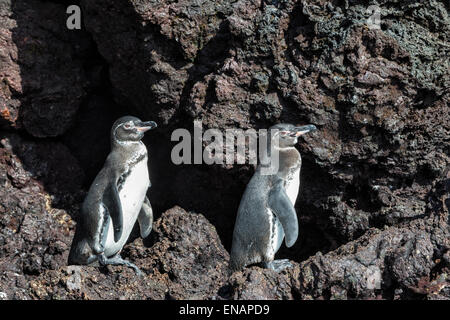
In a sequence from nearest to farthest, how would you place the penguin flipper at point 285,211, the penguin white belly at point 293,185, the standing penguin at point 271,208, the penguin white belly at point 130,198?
1. the penguin flipper at point 285,211
2. the standing penguin at point 271,208
3. the penguin white belly at point 293,185
4. the penguin white belly at point 130,198

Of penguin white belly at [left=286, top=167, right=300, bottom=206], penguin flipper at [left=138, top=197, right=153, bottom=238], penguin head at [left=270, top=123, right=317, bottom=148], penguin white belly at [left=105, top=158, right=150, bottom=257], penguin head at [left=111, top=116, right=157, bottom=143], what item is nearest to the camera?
penguin head at [left=270, top=123, right=317, bottom=148]

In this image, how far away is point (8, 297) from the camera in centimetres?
527

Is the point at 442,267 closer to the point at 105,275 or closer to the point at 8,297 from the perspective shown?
the point at 105,275

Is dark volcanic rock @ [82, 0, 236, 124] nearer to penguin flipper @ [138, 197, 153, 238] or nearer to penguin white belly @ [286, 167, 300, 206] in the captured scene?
penguin flipper @ [138, 197, 153, 238]

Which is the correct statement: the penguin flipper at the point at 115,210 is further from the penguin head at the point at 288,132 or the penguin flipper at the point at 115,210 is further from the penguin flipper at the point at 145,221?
the penguin head at the point at 288,132

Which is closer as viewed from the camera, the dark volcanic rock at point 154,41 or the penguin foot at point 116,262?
the penguin foot at point 116,262

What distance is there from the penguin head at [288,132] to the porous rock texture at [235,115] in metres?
0.21

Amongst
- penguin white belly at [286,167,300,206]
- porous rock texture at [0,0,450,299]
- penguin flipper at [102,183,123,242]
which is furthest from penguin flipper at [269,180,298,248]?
penguin flipper at [102,183,123,242]

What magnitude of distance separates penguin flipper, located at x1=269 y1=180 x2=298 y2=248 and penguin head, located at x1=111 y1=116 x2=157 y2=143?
132cm

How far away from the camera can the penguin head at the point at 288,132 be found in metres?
5.95

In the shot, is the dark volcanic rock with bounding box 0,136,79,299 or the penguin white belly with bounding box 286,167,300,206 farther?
the dark volcanic rock with bounding box 0,136,79,299

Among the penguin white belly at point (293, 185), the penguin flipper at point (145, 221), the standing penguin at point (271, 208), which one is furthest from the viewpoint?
the penguin flipper at point (145, 221)

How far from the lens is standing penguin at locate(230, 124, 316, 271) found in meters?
5.84

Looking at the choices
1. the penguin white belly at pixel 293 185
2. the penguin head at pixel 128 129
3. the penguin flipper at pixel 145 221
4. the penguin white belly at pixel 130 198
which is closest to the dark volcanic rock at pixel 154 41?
the penguin head at pixel 128 129
